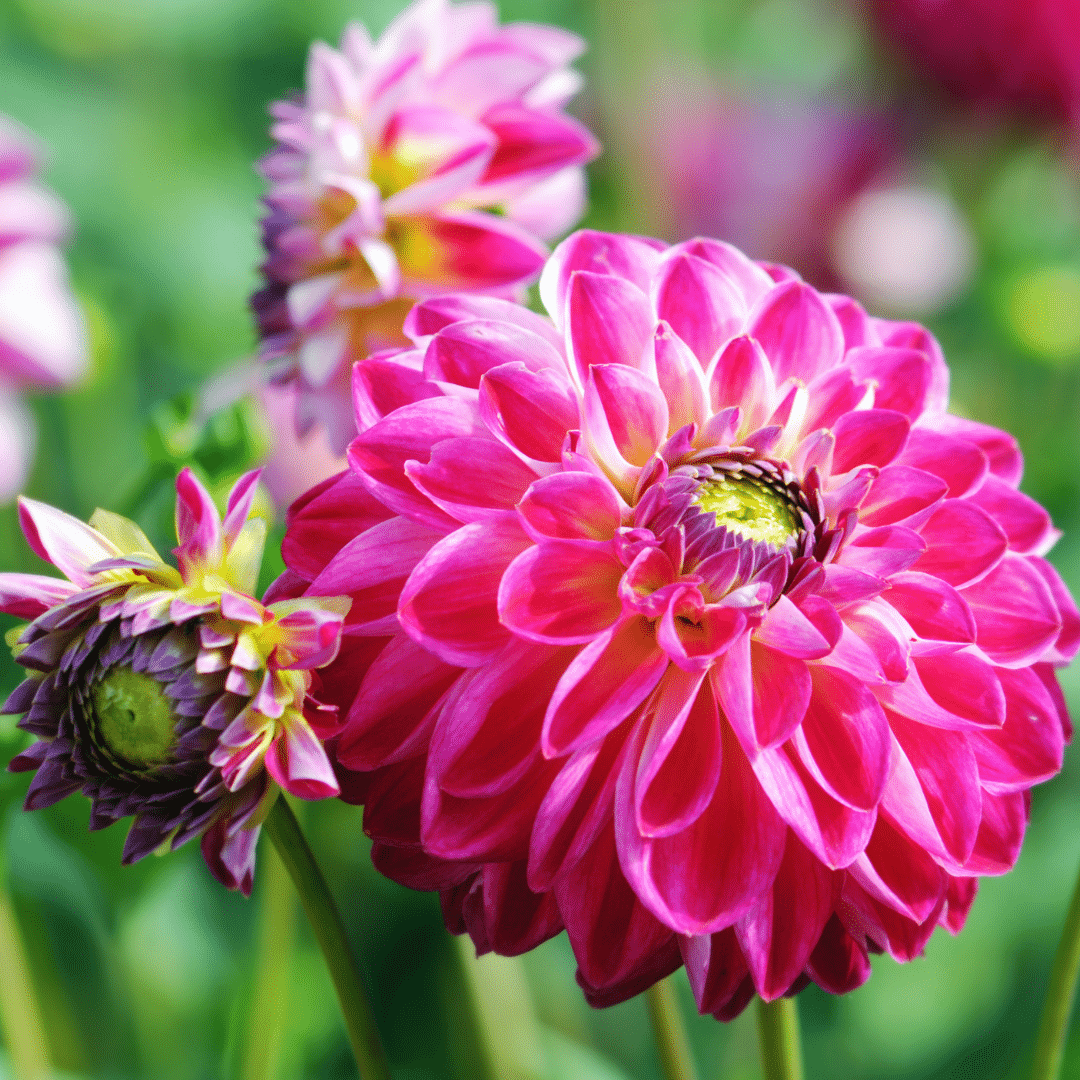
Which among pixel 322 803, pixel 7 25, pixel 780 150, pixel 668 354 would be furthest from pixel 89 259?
pixel 668 354

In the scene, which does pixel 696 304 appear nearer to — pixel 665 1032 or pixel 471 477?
pixel 471 477

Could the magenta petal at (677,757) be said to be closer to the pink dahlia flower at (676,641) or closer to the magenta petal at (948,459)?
the pink dahlia flower at (676,641)

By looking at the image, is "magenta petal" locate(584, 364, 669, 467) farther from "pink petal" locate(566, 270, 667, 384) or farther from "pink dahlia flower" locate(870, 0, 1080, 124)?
"pink dahlia flower" locate(870, 0, 1080, 124)

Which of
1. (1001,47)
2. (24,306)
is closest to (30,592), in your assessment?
(24,306)

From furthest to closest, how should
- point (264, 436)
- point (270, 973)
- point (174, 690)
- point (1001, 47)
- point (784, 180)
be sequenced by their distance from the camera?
point (784, 180) < point (1001, 47) < point (264, 436) < point (270, 973) < point (174, 690)

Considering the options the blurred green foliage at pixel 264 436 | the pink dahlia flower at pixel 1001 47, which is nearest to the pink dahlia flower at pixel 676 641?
the blurred green foliage at pixel 264 436
